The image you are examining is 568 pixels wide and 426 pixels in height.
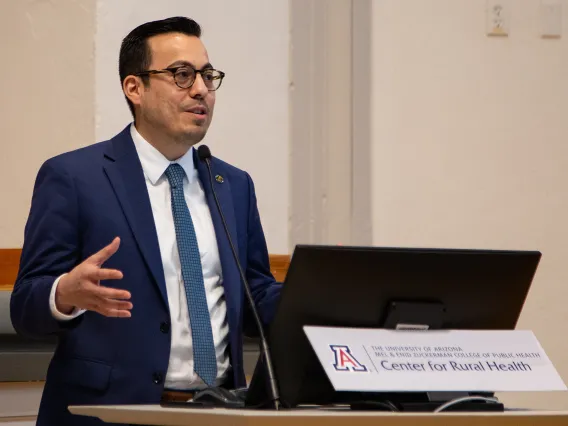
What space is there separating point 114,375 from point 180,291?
24cm

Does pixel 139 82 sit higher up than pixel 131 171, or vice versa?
pixel 139 82

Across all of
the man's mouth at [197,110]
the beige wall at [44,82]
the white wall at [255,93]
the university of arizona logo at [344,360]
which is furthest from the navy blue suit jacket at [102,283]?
the white wall at [255,93]

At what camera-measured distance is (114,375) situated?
2.03m

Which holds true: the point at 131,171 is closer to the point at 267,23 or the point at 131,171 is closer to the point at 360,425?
the point at 360,425

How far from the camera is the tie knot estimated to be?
2.24 metres

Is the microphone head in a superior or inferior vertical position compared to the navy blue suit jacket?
superior

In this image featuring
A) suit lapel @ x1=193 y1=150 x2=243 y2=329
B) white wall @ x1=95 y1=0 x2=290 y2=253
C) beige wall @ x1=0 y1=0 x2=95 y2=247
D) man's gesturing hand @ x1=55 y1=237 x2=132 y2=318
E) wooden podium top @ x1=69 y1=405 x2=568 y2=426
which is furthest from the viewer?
white wall @ x1=95 y1=0 x2=290 y2=253

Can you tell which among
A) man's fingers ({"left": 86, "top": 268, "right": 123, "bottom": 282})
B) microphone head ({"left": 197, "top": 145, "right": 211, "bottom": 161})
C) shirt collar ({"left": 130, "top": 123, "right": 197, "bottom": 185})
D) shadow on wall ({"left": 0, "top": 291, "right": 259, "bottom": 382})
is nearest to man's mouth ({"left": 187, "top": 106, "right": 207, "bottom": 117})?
shirt collar ({"left": 130, "top": 123, "right": 197, "bottom": 185})

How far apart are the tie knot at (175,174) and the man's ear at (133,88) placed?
22 cm

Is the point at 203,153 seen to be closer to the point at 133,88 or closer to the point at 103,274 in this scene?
the point at 133,88

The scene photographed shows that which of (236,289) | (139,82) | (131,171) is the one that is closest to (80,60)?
(139,82)

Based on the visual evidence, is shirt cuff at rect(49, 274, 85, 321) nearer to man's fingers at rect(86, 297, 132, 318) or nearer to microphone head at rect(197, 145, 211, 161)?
man's fingers at rect(86, 297, 132, 318)

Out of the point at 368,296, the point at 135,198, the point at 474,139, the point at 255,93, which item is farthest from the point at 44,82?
the point at 368,296

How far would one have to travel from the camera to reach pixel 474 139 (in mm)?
3672
